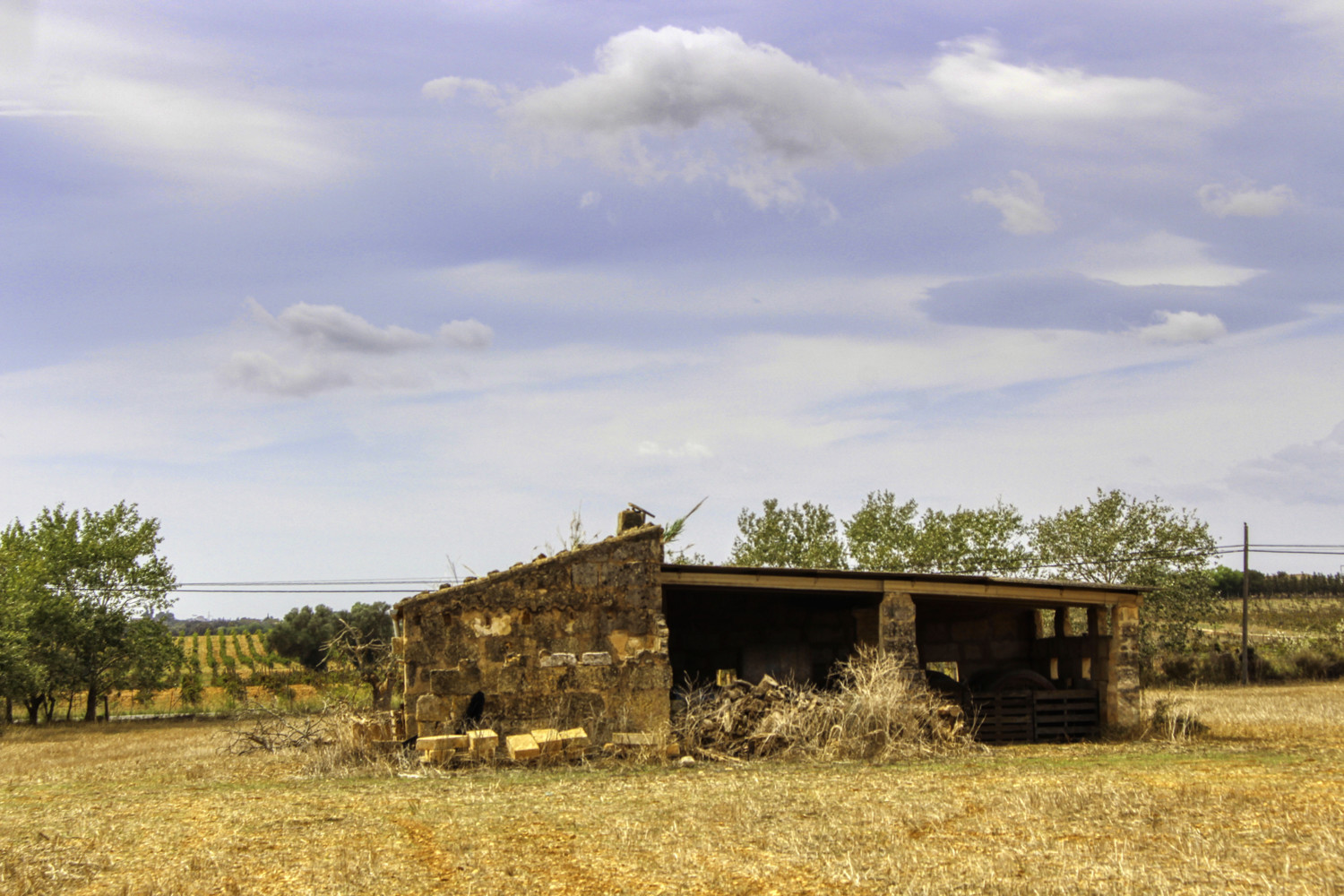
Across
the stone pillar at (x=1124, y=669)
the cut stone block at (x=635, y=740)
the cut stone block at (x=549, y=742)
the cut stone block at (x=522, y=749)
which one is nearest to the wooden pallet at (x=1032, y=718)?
the stone pillar at (x=1124, y=669)

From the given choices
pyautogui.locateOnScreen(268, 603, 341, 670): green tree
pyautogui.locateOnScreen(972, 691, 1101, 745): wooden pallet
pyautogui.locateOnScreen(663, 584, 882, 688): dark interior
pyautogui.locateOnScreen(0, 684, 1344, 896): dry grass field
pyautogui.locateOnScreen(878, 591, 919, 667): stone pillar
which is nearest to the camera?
pyautogui.locateOnScreen(0, 684, 1344, 896): dry grass field

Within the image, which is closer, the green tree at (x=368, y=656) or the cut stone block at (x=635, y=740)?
the cut stone block at (x=635, y=740)

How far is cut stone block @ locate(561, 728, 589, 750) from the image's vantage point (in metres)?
12.1

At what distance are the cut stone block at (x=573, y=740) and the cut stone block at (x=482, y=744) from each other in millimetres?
773

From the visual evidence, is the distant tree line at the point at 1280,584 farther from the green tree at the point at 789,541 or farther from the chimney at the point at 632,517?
the chimney at the point at 632,517

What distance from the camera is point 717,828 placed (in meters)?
8.16

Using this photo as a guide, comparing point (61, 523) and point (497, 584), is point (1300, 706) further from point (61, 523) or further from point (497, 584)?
point (61, 523)

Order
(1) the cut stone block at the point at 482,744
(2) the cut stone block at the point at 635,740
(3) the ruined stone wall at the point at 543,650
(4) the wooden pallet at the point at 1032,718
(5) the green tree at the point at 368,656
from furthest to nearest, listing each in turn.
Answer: (5) the green tree at the point at 368,656, (4) the wooden pallet at the point at 1032,718, (3) the ruined stone wall at the point at 543,650, (2) the cut stone block at the point at 635,740, (1) the cut stone block at the point at 482,744

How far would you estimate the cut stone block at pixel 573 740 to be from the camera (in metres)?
12.1

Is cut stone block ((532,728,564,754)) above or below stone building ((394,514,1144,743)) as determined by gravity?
below

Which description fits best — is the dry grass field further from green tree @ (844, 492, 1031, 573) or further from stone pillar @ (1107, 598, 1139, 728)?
green tree @ (844, 492, 1031, 573)

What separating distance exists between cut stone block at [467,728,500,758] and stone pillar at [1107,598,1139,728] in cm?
A: 854

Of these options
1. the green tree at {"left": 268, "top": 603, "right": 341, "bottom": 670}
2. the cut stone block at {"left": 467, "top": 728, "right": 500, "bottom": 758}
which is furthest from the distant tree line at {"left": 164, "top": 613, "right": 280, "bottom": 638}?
the cut stone block at {"left": 467, "top": 728, "right": 500, "bottom": 758}

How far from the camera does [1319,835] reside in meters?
7.19
